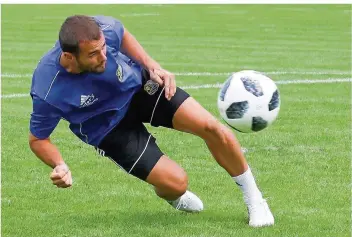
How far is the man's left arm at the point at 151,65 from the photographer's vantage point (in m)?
6.95

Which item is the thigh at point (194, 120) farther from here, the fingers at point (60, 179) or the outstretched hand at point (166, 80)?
the fingers at point (60, 179)

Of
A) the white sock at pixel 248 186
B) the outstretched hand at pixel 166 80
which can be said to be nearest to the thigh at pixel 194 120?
the outstretched hand at pixel 166 80

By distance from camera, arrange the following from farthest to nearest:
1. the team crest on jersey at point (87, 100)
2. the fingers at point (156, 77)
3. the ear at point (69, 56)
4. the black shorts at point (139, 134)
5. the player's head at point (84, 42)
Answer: the black shorts at point (139, 134)
the fingers at point (156, 77)
the team crest on jersey at point (87, 100)
the ear at point (69, 56)
the player's head at point (84, 42)

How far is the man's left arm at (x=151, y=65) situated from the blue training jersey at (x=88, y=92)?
62 millimetres

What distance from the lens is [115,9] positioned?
35188 millimetres

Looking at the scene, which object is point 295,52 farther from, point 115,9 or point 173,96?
point 115,9

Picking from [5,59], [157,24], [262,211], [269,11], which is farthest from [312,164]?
[269,11]

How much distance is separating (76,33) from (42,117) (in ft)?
2.40

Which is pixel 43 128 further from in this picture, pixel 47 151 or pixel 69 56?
pixel 69 56

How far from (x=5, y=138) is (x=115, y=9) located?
2479cm

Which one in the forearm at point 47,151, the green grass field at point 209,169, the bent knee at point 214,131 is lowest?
the green grass field at point 209,169

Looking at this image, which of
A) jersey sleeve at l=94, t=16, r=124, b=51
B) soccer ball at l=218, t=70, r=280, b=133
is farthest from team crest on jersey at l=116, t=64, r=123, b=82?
soccer ball at l=218, t=70, r=280, b=133

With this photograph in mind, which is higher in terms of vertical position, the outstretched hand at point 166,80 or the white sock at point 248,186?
the outstretched hand at point 166,80

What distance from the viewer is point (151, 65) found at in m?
7.10
